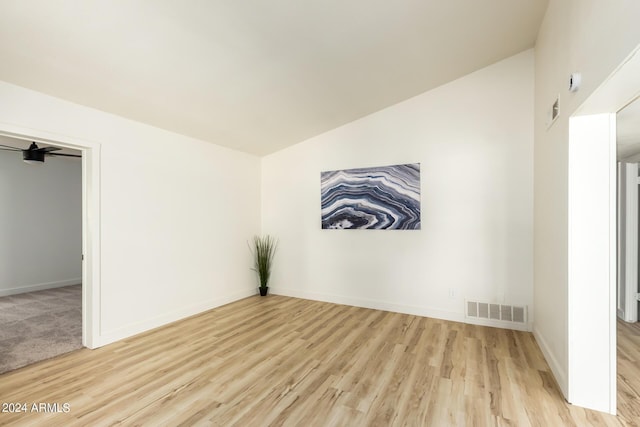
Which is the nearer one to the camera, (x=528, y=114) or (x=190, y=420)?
(x=190, y=420)

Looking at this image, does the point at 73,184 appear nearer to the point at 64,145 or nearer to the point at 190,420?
the point at 64,145

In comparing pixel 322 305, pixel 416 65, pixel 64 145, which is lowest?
pixel 322 305

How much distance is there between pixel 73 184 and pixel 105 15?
18.2ft

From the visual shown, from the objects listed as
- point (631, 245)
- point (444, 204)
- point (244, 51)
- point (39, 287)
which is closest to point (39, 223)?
point (39, 287)

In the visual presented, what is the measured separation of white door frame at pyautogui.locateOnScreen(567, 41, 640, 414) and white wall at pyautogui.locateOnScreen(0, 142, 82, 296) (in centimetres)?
698

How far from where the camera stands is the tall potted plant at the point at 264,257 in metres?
4.85

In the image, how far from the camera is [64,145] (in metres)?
2.79

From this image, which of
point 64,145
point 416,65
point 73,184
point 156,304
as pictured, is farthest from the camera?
point 73,184

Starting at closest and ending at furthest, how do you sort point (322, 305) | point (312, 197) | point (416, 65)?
point (416, 65), point (322, 305), point (312, 197)

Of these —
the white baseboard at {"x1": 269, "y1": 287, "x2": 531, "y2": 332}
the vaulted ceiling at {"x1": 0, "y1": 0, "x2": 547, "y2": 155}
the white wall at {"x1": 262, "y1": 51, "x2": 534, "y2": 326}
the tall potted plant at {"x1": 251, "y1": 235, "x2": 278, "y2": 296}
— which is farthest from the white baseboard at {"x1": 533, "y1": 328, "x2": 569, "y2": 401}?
the tall potted plant at {"x1": 251, "y1": 235, "x2": 278, "y2": 296}

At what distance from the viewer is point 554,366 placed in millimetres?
2336

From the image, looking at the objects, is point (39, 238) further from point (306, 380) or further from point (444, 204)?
point (444, 204)

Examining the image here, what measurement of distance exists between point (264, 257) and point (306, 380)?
2.76 m

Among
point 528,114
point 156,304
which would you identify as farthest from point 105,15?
point 528,114
